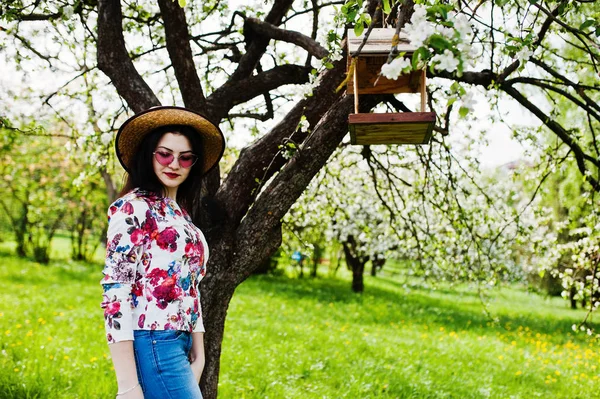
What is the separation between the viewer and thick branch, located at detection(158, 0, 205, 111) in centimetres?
337

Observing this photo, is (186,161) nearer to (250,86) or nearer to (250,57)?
(250,86)

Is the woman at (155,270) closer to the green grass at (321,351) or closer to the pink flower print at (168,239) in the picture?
the pink flower print at (168,239)

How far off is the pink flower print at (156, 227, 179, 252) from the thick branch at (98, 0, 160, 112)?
1.36m

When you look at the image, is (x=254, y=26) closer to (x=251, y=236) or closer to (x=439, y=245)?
(x=251, y=236)

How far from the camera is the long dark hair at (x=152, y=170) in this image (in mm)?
2324

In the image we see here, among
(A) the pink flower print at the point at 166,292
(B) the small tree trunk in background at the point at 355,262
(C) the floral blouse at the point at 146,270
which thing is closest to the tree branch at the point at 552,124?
(C) the floral blouse at the point at 146,270

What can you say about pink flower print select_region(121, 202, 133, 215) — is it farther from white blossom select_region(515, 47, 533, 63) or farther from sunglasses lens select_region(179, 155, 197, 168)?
white blossom select_region(515, 47, 533, 63)

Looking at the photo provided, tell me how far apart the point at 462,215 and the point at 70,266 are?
1328 centimetres

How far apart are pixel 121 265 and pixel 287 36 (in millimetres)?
2083

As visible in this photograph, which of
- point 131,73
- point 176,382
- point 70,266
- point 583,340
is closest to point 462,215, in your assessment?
point 131,73

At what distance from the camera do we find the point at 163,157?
2338 mm

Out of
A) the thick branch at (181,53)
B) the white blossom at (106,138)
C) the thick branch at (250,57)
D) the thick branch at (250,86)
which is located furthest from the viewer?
the white blossom at (106,138)

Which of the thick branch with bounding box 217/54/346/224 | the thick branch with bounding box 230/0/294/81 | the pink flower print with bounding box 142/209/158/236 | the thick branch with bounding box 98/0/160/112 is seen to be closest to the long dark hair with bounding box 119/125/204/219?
the pink flower print with bounding box 142/209/158/236

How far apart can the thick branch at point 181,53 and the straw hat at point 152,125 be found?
0.93 metres
